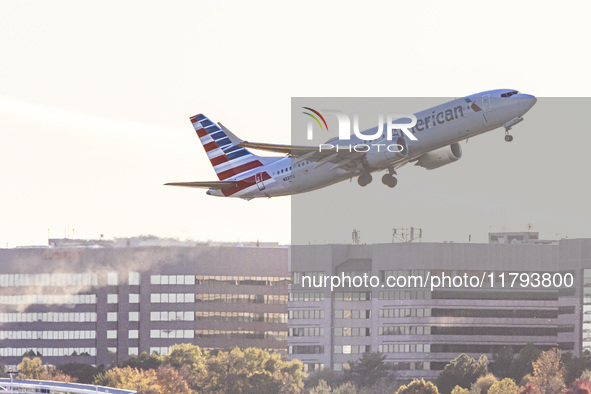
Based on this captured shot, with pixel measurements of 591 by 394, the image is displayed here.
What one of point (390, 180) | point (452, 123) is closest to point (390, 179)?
point (390, 180)

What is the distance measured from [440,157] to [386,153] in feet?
29.0

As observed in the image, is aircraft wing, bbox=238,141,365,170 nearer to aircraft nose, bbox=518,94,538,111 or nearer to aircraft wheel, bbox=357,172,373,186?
aircraft wheel, bbox=357,172,373,186

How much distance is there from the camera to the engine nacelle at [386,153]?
160m

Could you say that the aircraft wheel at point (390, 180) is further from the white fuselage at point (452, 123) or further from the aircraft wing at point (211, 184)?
the aircraft wing at point (211, 184)

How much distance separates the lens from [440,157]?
6619 inches

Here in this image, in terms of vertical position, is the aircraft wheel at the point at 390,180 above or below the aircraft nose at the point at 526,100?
below

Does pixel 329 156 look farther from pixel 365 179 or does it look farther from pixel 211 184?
pixel 211 184

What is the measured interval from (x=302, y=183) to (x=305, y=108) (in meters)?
11.0

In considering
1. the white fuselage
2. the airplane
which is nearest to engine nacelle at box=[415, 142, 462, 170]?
the airplane

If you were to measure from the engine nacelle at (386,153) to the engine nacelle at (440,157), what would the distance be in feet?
20.7

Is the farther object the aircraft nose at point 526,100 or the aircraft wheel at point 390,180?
the aircraft wheel at point 390,180

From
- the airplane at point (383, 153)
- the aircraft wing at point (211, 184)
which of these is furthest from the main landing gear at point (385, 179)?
the aircraft wing at point (211, 184)

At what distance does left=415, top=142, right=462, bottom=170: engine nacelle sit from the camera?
167000 millimetres

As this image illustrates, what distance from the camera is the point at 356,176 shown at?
Answer: 170 m
